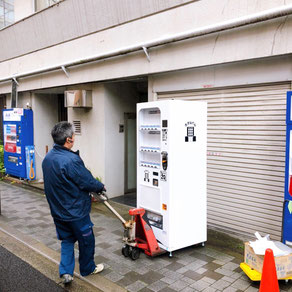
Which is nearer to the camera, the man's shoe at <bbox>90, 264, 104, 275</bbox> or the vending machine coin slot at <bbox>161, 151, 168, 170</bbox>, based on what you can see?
the man's shoe at <bbox>90, 264, 104, 275</bbox>

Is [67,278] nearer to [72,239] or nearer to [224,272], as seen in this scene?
[72,239]

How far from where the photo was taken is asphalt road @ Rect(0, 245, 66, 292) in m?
3.97

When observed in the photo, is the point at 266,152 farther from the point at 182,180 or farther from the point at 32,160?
the point at 32,160

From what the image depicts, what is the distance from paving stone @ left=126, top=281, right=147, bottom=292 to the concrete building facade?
88.4 inches

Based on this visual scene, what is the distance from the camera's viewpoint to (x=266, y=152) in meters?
5.00

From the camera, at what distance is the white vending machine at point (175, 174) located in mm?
4531

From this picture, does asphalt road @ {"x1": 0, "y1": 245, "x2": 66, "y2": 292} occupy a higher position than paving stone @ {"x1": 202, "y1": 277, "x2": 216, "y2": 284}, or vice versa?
paving stone @ {"x1": 202, "y1": 277, "x2": 216, "y2": 284}

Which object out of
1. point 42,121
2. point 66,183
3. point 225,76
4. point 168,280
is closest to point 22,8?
point 42,121

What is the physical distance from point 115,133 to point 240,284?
5131 mm

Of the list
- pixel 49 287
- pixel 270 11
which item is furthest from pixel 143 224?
pixel 270 11

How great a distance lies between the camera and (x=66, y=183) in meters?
3.81

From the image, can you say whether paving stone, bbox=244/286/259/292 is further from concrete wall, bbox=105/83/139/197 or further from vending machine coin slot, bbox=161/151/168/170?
concrete wall, bbox=105/83/139/197

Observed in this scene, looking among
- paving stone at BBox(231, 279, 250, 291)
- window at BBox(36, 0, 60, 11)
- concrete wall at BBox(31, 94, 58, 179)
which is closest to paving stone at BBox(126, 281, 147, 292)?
paving stone at BBox(231, 279, 250, 291)

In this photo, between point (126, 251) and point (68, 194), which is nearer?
point (68, 194)
